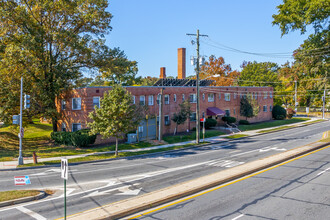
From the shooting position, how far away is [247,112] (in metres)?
49.2

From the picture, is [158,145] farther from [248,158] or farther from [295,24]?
[295,24]

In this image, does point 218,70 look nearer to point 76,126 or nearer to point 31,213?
point 76,126

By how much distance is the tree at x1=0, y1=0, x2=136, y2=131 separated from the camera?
27906mm

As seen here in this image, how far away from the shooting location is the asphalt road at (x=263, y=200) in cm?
1035

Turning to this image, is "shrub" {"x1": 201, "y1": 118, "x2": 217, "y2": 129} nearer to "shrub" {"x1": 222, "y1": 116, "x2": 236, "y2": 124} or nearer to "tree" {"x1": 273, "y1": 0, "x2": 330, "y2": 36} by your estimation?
"shrub" {"x1": 222, "y1": 116, "x2": 236, "y2": 124}

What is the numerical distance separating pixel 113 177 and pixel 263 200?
357 inches

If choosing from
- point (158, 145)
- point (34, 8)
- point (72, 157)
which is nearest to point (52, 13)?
point (34, 8)

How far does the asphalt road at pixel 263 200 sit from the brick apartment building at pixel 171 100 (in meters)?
19.9

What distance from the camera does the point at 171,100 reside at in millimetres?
38781

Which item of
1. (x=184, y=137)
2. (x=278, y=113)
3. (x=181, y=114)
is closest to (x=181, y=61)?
(x=181, y=114)

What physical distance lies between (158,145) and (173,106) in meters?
9.68

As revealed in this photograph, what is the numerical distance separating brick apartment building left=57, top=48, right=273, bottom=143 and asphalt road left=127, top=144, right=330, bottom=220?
19.9 meters

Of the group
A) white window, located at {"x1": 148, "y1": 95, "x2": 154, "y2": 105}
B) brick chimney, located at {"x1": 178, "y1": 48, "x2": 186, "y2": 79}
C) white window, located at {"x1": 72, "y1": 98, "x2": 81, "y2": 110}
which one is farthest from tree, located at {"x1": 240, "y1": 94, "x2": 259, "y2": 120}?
white window, located at {"x1": 72, "y1": 98, "x2": 81, "y2": 110}

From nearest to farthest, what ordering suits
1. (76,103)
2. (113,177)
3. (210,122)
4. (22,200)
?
(22,200) → (113,177) → (76,103) → (210,122)
